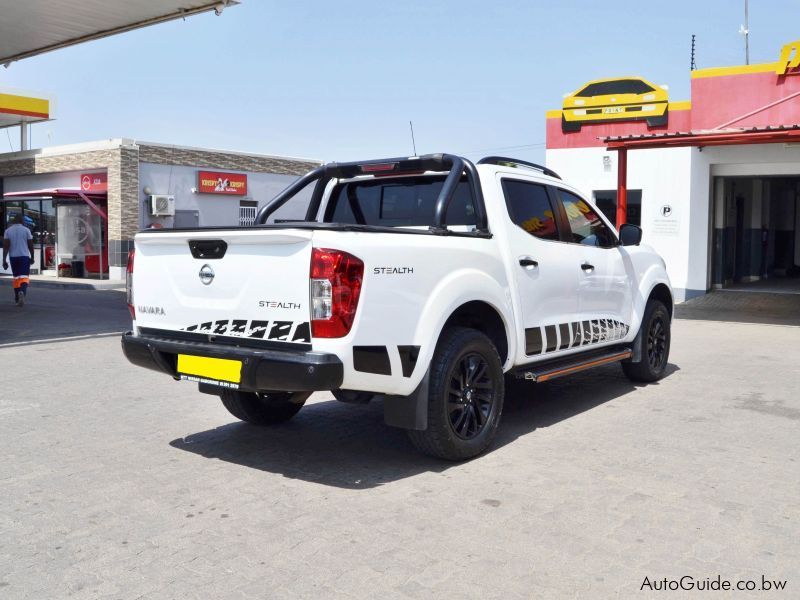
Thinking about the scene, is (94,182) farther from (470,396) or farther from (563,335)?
(470,396)

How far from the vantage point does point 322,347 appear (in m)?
4.32

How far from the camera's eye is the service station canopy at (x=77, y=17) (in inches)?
537

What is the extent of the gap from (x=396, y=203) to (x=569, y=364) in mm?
1857

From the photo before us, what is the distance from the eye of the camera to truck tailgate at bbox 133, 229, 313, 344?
4.37 meters

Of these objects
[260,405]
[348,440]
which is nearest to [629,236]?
[348,440]

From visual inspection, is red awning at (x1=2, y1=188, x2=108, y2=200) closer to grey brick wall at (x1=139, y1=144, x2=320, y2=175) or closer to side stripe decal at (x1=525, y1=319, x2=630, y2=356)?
grey brick wall at (x1=139, y1=144, x2=320, y2=175)

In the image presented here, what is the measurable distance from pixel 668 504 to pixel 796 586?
99 centimetres

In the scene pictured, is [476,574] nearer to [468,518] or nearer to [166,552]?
[468,518]

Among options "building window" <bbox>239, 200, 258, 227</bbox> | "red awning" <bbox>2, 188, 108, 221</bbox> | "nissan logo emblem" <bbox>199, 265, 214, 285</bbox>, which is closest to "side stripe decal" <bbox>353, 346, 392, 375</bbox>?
"nissan logo emblem" <bbox>199, 265, 214, 285</bbox>

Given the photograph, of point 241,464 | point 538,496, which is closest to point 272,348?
point 241,464

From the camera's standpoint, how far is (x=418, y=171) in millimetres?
5902

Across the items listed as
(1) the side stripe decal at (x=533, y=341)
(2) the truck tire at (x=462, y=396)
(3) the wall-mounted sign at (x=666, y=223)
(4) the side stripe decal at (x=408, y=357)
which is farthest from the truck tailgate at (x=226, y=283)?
(3) the wall-mounted sign at (x=666, y=223)

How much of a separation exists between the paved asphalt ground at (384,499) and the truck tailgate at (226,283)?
0.93 m

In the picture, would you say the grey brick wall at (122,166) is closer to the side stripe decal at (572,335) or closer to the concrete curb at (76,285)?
the concrete curb at (76,285)
